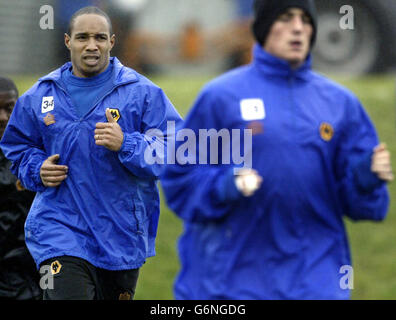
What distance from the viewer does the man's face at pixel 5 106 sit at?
754 cm

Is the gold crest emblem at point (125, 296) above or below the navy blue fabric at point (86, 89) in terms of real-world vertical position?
below

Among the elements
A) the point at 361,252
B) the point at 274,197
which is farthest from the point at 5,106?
the point at 361,252

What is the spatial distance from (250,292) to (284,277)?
170 millimetres

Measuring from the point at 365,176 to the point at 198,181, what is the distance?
766 millimetres

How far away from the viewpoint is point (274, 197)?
5316 mm

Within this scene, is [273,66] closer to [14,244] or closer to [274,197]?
[274,197]

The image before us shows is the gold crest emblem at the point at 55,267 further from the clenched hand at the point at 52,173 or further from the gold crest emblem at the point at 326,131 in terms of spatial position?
the gold crest emblem at the point at 326,131

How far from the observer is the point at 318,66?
45.2ft

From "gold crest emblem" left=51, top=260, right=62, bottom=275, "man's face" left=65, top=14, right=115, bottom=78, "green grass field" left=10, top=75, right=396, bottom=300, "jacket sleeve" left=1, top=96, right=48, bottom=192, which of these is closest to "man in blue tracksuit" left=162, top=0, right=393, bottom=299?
"gold crest emblem" left=51, top=260, right=62, bottom=275

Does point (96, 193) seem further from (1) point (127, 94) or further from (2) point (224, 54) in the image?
(2) point (224, 54)

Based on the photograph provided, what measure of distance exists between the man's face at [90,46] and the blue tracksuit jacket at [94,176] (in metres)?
0.12

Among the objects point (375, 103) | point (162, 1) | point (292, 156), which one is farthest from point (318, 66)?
point (292, 156)

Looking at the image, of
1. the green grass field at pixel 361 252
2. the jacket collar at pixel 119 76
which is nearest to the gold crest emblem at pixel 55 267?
the jacket collar at pixel 119 76

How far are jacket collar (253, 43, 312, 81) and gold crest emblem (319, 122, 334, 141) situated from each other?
26 cm
